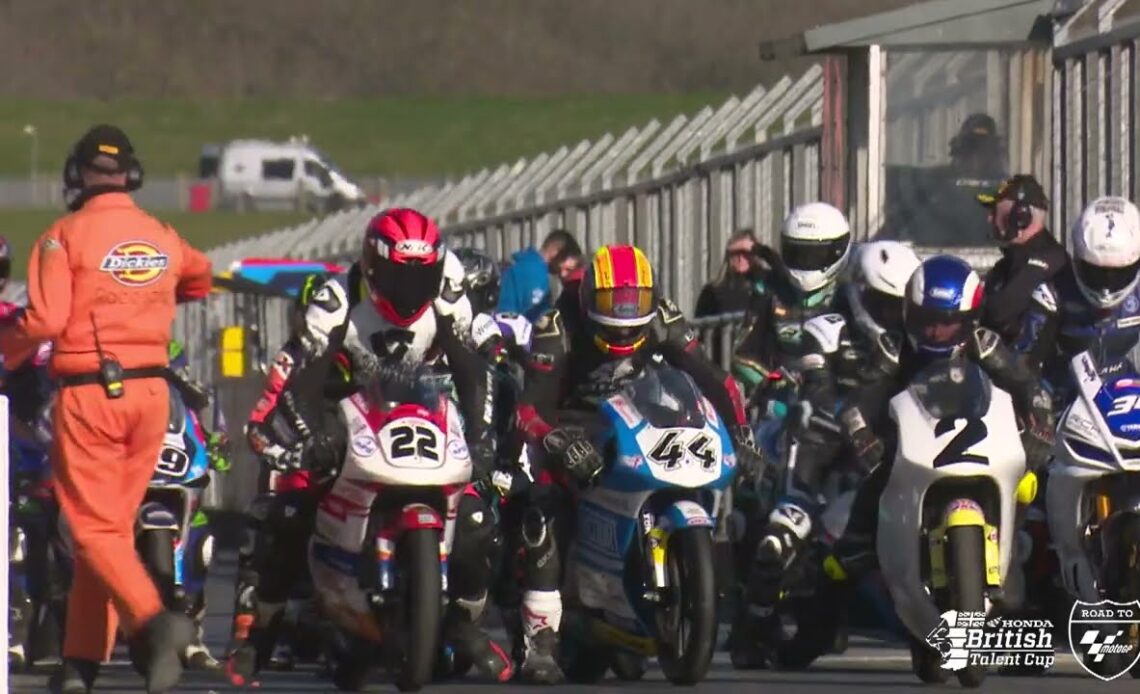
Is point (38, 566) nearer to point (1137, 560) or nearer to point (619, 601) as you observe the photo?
point (619, 601)

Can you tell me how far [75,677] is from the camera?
40.1 ft

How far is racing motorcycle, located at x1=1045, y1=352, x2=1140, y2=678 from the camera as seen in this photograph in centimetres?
1252

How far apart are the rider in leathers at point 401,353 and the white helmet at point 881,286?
6.68 ft

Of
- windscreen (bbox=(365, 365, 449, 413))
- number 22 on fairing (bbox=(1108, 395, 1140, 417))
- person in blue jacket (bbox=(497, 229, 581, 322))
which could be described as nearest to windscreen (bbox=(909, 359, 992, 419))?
number 22 on fairing (bbox=(1108, 395, 1140, 417))

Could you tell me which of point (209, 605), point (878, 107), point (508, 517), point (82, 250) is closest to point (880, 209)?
point (878, 107)

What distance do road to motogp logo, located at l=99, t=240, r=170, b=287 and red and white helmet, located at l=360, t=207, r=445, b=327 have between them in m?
A: 0.88

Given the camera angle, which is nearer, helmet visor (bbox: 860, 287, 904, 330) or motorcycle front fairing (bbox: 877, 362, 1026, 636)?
motorcycle front fairing (bbox: 877, 362, 1026, 636)

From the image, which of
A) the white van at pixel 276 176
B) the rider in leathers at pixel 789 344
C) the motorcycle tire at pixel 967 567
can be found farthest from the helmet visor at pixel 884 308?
the white van at pixel 276 176

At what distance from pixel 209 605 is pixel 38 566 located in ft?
12.8

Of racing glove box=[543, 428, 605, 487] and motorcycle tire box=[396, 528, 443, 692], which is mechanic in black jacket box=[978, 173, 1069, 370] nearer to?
racing glove box=[543, 428, 605, 487]

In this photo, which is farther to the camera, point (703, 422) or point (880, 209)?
point (880, 209)

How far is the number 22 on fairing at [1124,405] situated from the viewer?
1270 cm

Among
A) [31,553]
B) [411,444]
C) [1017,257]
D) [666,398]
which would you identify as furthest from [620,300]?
[31,553]

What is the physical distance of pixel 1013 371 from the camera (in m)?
12.5
